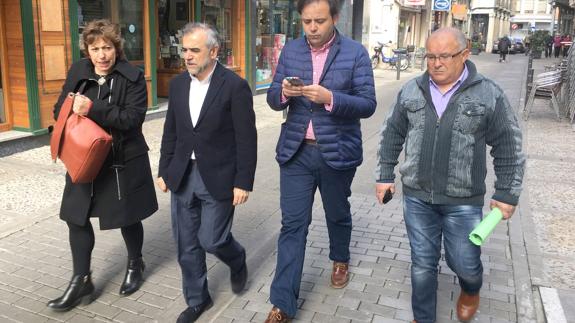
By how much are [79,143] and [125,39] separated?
691 centimetres

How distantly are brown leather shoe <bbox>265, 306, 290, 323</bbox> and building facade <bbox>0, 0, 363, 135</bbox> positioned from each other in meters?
2.47

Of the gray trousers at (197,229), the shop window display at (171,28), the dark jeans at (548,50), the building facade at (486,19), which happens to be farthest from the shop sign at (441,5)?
the building facade at (486,19)

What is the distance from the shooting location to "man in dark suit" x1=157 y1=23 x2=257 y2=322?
10.3 feet

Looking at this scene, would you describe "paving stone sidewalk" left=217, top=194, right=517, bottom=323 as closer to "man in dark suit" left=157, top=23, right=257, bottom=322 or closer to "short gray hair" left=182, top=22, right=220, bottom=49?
"man in dark suit" left=157, top=23, right=257, bottom=322

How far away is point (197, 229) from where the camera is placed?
332 cm

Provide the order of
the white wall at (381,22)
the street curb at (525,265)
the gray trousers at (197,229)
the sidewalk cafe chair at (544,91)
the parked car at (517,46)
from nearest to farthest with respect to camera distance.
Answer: the gray trousers at (197,229), the street curb at (525,265), the sidewalk cafe chair at (544,91), the white wall at (381,22), the parked car at (517,46)

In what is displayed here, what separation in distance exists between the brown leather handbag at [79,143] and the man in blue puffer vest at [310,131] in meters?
1.01

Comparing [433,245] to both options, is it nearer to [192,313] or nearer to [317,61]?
[317,61]

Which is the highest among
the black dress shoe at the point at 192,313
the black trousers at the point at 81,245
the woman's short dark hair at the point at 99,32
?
the woman's short dark hair at the point at 99,32

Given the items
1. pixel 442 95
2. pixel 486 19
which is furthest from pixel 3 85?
pixel 486 19

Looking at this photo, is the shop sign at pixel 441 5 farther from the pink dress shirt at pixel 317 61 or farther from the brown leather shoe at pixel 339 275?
the pink dress shirt at pixel 317 61

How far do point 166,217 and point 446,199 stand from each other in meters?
3.07

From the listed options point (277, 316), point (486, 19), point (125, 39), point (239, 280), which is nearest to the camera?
point (277, 316)

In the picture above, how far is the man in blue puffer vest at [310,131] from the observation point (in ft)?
10.7
